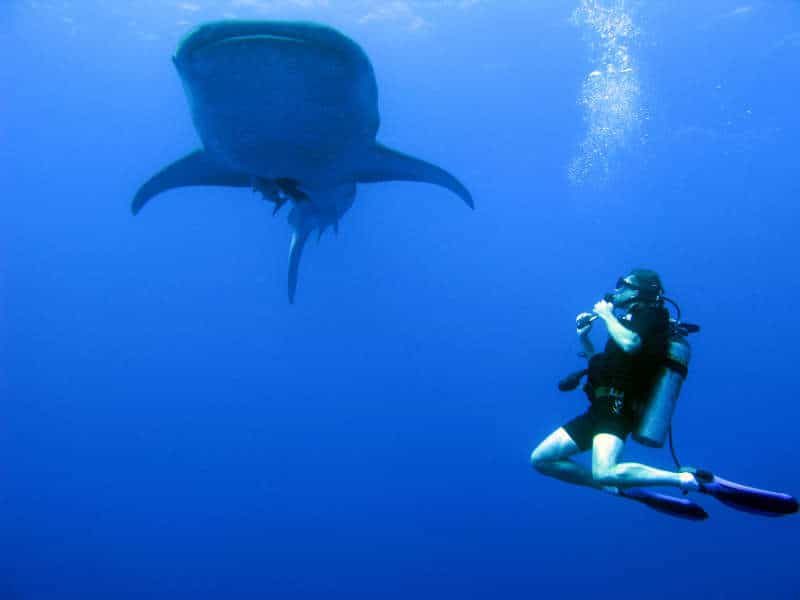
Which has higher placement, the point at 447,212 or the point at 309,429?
the point at 447,212

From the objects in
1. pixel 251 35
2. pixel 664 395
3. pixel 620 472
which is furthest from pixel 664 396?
pixel 251 35

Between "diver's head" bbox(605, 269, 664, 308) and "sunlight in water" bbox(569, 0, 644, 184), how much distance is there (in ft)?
55.4

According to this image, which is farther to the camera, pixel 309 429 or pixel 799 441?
pixel 309 429

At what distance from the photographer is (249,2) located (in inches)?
599

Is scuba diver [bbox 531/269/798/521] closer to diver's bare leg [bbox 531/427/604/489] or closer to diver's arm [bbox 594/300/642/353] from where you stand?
diver's arm [bbox 594/300/642/353]

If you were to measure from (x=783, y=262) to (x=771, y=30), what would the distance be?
2288 cm

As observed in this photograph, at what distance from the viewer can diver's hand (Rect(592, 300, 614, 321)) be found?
4574mm

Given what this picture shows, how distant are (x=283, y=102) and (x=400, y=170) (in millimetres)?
3318

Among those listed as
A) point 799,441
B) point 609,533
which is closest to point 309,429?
point 609,533

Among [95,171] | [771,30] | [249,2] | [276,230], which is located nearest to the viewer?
[249,2]

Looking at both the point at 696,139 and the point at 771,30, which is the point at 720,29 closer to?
the point at 771,30

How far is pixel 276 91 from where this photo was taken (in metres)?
3.46

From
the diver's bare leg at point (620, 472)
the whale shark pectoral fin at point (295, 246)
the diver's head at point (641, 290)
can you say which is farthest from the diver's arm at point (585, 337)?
the whale shark pectoral fin at point (295, 246)

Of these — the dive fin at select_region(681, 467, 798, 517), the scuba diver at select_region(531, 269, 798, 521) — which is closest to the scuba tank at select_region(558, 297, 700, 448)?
Result: the scuba diver at select_region(531, 269, 798, 521)
